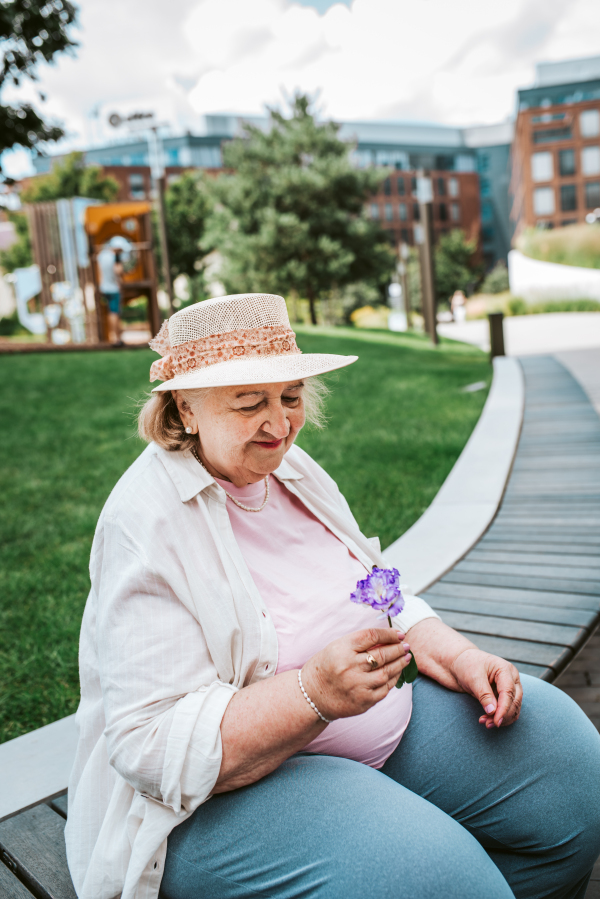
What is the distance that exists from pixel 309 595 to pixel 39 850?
0.94 metres

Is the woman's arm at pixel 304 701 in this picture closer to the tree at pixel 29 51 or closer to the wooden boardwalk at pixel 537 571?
the wooden boardwalk at pixel 537 571

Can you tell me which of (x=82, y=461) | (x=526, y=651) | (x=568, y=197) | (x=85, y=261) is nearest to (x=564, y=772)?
(x=526, y=651)

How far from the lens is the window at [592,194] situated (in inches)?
2376

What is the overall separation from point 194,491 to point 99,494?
4.12 meters

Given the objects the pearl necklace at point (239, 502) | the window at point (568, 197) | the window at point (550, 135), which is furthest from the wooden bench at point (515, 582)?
the window at point (568, 197)

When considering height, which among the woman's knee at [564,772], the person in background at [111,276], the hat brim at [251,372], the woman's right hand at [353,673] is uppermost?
the person in background at [111,276]

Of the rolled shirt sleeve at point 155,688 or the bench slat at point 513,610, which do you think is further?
the bench slat at point 513,610

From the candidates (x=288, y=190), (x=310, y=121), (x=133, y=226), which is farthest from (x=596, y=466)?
(x=310, y=121)

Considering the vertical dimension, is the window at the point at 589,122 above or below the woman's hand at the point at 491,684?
above

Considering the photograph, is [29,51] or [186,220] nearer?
[29,51]

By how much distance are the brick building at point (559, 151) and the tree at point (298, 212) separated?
35035 millimetres

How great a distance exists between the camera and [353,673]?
4.29 feet

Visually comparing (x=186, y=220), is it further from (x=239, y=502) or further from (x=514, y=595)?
(x=239, y=502)

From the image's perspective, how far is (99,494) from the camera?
17.9ft
